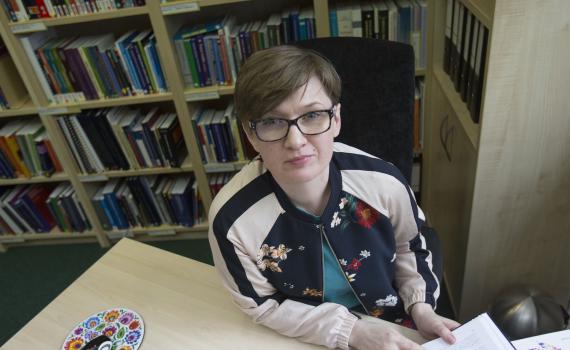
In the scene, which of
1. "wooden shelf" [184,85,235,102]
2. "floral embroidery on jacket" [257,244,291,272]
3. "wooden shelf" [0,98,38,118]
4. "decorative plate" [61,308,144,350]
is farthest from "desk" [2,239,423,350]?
"wooden shelf" [0,98,38,118]

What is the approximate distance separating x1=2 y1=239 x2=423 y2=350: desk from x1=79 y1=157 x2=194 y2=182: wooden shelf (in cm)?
103

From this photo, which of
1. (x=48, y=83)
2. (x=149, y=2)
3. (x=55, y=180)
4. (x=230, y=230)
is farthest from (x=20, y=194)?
(x=230, y=230)

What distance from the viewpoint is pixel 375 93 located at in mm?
1087

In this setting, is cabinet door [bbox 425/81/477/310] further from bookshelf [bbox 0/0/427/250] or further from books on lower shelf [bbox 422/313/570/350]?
books on lower shelf [bbox 422/313/570/350]

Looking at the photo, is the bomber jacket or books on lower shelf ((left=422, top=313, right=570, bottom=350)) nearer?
books on lower shelf ((left=422, top=313, right=570, bottom=350))

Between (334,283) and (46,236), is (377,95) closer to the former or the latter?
(334,283)

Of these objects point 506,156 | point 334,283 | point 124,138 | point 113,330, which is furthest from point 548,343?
point 124,138

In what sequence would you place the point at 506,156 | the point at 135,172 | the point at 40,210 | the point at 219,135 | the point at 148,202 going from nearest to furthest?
the point at 506,156
the point at 219,135
the point at 135,172
the point at 148,202
the point at 40,210

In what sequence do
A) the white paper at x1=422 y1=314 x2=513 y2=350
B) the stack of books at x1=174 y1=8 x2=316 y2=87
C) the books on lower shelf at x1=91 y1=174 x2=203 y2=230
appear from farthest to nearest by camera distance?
1. the books on lower shelf at x1=91 y1=174 x2=203 y2=230
2. the stack of books at x1=174 y1=8 x2=316 y2=87
3. the white paper at x1=422 y1=314 x2=513 y2=350

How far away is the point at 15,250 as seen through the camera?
8.54 feet

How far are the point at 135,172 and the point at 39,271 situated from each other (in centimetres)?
85

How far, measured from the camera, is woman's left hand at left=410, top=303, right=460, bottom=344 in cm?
81

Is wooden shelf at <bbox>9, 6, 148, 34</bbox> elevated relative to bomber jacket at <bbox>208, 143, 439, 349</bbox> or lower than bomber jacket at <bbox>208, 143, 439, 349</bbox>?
elevated

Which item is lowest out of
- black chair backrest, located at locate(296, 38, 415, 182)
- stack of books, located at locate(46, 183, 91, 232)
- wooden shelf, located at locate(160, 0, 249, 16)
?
stack of books, located at locate(46, 183, 91, 232)
